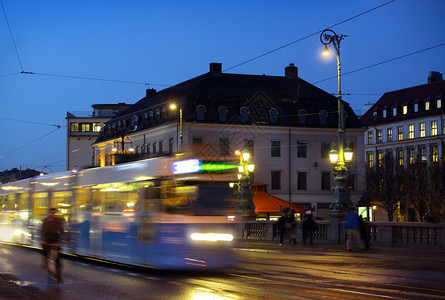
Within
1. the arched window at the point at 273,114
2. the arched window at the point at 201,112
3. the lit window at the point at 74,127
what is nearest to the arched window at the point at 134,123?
the arched window at the point at 201,112

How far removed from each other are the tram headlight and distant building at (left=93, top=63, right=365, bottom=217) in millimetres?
54625

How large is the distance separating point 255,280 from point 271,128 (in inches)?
2305

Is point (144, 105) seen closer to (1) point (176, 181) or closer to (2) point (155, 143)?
(2) point (155, 143)

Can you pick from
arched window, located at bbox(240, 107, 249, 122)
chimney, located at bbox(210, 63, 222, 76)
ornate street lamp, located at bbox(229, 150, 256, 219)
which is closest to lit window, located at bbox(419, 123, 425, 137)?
arched window, located at bbox(240, 107, 249, 122)

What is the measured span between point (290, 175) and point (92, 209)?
5436 cm

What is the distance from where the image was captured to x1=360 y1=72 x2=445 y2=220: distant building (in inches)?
3435

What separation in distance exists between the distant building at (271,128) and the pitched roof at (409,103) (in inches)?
605

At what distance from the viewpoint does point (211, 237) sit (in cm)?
1719

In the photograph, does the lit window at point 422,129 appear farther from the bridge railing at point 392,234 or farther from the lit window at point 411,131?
the bridge railing at point 392,234

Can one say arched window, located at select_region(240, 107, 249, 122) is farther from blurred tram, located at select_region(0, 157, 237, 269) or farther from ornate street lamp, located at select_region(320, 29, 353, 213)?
blurred tram, located at select_region(0, 157, 237, 269)

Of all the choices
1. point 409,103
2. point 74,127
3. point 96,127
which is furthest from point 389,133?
point 74,127

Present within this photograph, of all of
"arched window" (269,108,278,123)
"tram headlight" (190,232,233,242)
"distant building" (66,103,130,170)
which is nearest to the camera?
"tram headlight" (190,232,233,242)

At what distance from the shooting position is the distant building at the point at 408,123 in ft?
286

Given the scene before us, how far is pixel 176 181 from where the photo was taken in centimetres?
1741
